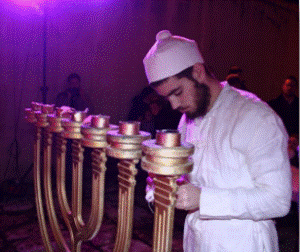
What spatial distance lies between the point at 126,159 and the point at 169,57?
2.30ft

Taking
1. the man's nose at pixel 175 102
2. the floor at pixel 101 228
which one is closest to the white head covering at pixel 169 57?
the man's nose at pixel 175 102

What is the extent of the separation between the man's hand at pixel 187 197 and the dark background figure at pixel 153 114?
4.47 meters

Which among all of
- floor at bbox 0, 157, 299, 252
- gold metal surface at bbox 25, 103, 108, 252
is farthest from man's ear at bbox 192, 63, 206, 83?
floor at bbox 0, 157, 299, 252

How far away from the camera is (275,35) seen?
9.34 metres

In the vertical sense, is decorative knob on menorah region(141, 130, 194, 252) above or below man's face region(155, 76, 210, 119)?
below

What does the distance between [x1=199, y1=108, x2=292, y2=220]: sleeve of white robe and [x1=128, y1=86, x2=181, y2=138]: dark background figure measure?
427cm

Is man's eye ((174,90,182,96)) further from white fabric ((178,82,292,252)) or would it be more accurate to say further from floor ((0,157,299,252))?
floor ((0,157,299,252))

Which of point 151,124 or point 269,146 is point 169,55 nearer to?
point 269,146

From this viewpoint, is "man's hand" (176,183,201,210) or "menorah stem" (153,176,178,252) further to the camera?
"man's hand" (176,183,201,210)

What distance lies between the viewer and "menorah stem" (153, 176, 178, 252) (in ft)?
2.63

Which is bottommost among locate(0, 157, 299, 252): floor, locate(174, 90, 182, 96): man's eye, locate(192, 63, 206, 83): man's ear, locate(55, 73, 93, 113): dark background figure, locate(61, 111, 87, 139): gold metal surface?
locate(0, 157, 299, 252): floor

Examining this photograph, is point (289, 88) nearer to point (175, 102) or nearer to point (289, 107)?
point (289, 107)

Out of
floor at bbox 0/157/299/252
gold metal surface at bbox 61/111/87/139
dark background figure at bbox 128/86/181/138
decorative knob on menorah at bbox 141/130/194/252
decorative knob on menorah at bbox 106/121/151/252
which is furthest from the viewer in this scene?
dark background figure at bbox 128/86/181/138

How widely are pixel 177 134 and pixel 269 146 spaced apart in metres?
0.57
